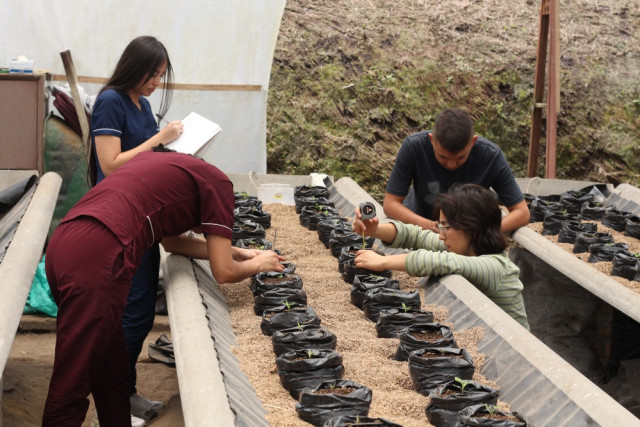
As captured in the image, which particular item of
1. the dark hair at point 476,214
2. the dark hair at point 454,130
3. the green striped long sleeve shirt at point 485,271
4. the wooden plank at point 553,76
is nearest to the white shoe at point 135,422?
the green striped long sleeve shirt at point 485,271

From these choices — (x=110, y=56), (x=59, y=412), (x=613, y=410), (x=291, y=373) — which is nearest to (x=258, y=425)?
(x=291, y=373)

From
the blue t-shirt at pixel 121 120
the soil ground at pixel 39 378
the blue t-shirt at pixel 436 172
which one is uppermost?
the blue t-shirt at pixel 121 120

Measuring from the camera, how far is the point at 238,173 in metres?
7.12

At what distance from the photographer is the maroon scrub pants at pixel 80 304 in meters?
3.04

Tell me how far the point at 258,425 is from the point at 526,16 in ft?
37.4

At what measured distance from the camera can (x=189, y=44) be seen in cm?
734

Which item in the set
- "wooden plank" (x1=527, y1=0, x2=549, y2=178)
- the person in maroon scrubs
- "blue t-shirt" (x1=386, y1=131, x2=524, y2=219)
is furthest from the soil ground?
"wooden plank" (x1=527, y1=0, x2=549, y2=178)

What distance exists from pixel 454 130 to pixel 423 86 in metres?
6.98

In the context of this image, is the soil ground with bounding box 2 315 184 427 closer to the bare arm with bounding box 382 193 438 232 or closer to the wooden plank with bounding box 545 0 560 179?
the bare arm with bounding box 382 193 438 232

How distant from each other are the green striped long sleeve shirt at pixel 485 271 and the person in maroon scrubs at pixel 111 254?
1053 mm

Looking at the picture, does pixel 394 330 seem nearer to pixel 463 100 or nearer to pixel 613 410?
pixel 613 410

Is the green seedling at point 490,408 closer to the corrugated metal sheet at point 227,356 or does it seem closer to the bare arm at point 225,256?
the corrugated metal sheet at point 227,356

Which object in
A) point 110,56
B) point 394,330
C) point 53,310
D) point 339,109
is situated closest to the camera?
point 394,330

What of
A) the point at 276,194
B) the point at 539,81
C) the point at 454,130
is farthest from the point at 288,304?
the point at 539,81
